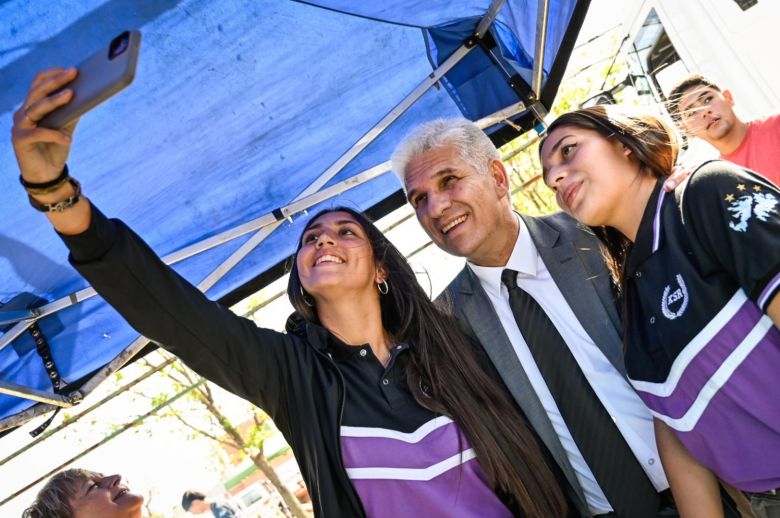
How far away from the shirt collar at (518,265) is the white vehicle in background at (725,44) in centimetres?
204

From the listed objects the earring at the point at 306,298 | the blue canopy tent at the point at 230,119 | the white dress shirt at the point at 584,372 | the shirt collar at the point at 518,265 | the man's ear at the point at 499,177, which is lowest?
the white dress shirt at the point at 584,372

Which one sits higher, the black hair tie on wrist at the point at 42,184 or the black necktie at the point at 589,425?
the black hair tie on wrist at the point at 42,184

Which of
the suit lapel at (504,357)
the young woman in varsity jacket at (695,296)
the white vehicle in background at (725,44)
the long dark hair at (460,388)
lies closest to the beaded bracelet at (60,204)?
the long dark hair at (460,388)

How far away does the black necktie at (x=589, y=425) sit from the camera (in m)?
2.12

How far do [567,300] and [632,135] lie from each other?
27.7 inches

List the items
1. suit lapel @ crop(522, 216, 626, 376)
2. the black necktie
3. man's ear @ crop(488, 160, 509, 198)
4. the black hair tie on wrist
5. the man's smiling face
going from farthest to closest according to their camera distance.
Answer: man's ear @ crop(488, 160, 509, 198)
the man's smiling face
suit lapel @ crop(522, 216, 626, 376)
the black necktie
the black hair tie on wrist

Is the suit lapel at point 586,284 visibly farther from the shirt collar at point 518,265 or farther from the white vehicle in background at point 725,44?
the white vehicle in background at point 725,44

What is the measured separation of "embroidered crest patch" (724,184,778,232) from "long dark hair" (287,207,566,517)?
102 cm

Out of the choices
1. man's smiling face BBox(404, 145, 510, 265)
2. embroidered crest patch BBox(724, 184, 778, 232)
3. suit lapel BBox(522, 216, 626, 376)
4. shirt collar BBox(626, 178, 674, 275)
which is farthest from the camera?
man's smiling face BBox(404, 145, 510, 265)

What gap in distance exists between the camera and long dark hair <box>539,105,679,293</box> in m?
1.86

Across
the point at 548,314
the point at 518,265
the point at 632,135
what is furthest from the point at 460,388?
the point at 632,135

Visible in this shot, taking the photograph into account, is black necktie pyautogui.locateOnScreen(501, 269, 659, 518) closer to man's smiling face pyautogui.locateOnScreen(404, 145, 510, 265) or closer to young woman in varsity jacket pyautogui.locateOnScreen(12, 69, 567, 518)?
young woman in varsity jacket pyautogui.locateOnScreen(12, 69, 567, 518)

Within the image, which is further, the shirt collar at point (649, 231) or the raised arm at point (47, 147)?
the shirt collar at point (649, 231)

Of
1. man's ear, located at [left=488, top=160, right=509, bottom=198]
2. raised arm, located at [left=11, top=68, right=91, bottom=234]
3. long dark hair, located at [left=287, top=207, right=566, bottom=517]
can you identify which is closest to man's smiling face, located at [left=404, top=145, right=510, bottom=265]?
man's ear, located at [left=488, top=160, right=509, bottom=198]
